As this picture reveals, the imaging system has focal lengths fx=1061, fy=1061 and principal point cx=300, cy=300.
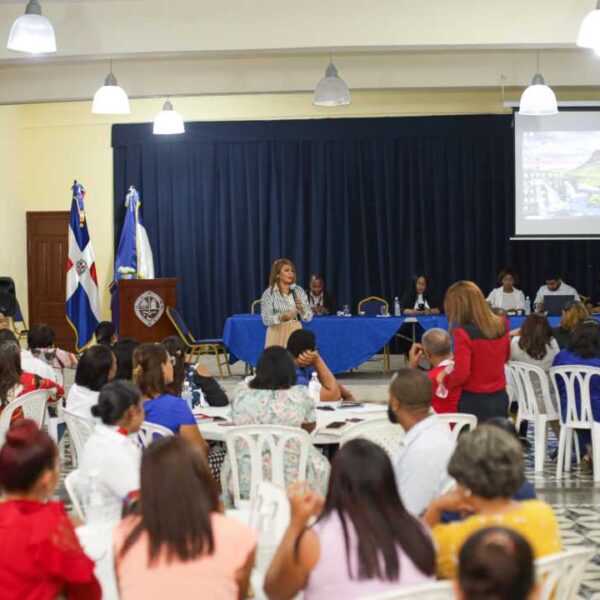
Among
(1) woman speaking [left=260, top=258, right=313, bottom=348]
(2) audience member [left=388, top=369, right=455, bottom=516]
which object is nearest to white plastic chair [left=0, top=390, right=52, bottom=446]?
(2) audience member [left=388, top=369, right=455, bottom=516]

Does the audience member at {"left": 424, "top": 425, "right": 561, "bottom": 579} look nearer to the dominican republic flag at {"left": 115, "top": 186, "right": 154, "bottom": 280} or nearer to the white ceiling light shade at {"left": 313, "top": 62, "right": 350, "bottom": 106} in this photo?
the white ceiling light shade at {"left": 313, "top": 62, "right": 350, "bottom": 106}

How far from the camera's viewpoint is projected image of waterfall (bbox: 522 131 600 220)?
12750 mm

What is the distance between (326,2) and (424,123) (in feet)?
21.7

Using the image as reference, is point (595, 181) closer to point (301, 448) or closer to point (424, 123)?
point (424, 123)

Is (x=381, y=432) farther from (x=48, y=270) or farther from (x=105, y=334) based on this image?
(x=48, y=270)

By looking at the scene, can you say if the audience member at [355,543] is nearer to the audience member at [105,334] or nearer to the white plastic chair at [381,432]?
the white plastic chair at [381,432]

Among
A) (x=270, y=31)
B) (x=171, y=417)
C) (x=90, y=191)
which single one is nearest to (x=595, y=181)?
(x=270, y=31)

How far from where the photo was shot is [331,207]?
15453mm

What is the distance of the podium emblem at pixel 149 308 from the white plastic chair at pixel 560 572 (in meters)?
9.45

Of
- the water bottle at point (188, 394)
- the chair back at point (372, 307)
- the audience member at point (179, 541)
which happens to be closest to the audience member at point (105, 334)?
the water bottle at point (188, 394)

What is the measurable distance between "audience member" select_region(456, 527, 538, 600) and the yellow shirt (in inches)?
30.6

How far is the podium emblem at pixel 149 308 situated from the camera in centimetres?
1173

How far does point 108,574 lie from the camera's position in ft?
9.73

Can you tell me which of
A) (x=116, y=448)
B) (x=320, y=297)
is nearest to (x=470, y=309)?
(x=116, y=448)
